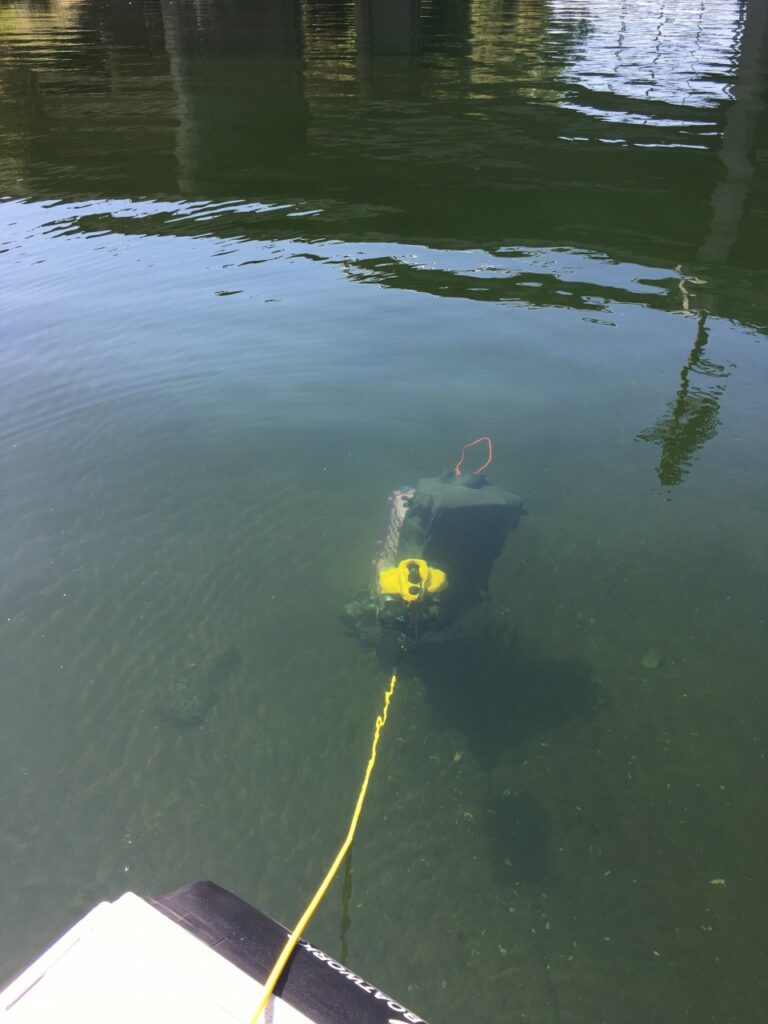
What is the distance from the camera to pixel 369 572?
187 inches

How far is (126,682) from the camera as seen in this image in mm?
4031

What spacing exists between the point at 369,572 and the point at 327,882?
2164mm

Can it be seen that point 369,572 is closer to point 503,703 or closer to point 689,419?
point 503,703

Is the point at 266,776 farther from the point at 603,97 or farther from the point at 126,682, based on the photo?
A: the point at 603,97

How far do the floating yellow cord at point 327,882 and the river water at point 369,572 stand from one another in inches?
2.6

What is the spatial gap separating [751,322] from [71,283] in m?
7.18

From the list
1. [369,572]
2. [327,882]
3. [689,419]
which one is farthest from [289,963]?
[689,419]

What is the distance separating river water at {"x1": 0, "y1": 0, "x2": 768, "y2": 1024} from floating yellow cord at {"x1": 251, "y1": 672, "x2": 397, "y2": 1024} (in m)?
0.07

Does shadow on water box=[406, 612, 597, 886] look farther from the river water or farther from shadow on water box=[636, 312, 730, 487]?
shadow on water box=[636, 312, 730, 487]

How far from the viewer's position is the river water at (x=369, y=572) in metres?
3.18

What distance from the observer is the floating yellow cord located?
2033 millimetres

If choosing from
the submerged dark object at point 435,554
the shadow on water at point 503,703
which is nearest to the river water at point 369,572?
the shadow on water at point 503,703

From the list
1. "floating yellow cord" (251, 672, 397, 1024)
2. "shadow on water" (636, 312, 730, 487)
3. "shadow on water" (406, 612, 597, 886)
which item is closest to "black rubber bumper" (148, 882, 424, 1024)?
"floating yellow cord" (251, 672, 397, 1024)

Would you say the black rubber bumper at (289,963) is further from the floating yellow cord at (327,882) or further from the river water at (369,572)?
the river water at (369,572)
